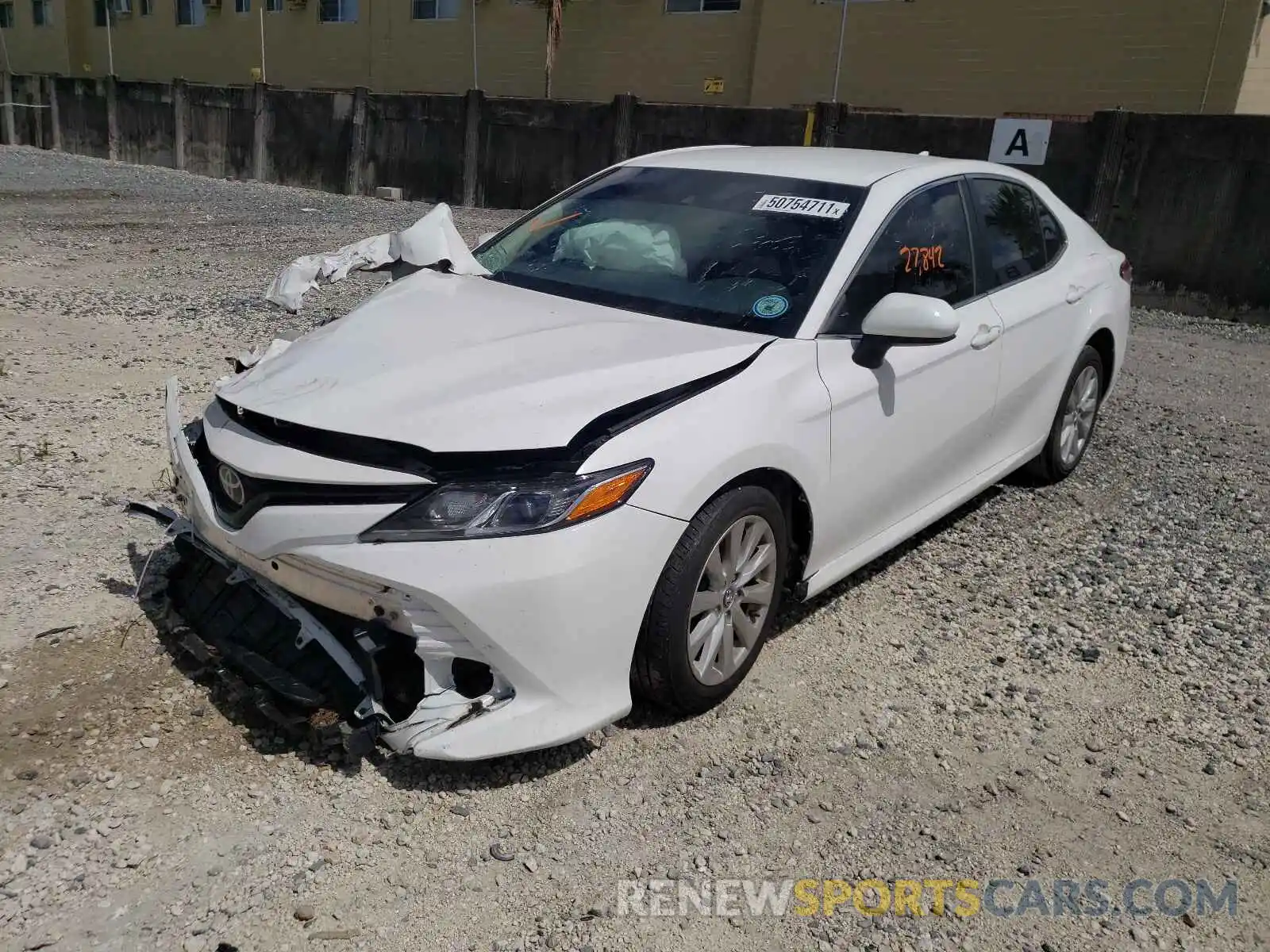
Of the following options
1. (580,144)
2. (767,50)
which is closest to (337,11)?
(767,50)

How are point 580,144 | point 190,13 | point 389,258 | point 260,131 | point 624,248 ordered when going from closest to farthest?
1. point 624,248
2. point 389,258
3. point 580,144
4. point 260,131
5. point 190,13

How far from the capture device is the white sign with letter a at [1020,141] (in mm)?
11922

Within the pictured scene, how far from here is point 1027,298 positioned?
466 cm

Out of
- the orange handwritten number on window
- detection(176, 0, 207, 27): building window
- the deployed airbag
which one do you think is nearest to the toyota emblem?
the deployed airbag

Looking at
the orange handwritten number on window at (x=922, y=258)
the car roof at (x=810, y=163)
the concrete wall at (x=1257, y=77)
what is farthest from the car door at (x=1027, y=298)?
the concrete wall at (x=1257, y=77)

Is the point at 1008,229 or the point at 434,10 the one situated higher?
the point at 434,10

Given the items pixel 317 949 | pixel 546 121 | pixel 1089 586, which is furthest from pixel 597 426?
pixel 546 121

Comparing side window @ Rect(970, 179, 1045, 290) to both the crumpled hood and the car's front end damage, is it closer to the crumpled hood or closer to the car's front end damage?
the crumpled hood

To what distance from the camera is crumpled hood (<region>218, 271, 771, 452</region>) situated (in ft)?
9.21

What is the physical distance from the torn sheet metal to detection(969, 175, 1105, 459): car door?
2203mm

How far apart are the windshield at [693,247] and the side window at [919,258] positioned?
151 millimetres

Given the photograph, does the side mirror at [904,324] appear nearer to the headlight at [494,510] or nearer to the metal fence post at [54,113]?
the headlight at [494,510]

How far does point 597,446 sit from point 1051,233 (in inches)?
132

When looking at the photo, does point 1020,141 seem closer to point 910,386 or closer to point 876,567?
point 876,567
